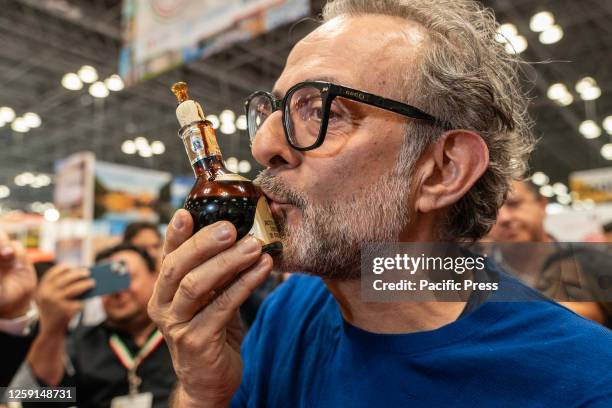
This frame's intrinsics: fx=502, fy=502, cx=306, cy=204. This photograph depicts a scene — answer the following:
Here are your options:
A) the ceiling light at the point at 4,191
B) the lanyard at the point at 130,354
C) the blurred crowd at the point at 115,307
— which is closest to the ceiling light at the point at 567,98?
the blurred crowd at the point at 115,307

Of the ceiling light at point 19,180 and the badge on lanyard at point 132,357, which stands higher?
the ceiling light at point 19,180

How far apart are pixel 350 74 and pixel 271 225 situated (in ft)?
1.12

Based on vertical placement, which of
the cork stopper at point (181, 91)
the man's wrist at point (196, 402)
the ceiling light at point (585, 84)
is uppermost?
the ceiling light at point (585, 84)

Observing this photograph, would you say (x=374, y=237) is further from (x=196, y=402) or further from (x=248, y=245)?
(x=196, y=402)

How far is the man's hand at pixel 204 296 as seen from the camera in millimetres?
790

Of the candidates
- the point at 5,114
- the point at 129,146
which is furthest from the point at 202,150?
the point at 129,146

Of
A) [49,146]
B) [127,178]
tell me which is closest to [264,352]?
[127,178]

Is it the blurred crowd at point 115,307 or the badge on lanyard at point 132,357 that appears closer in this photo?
the blurred crowd at point 115,307

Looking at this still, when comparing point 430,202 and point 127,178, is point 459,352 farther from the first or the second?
point 127,178

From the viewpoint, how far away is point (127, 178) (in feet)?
15.6

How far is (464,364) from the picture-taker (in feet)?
2.97

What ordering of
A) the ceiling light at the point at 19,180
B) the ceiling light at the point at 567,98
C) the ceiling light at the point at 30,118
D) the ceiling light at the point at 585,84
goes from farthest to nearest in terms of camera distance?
the ceiling light at the point at 19,180
the ceiling light at the point at 30,118
the ceiling light at the point at 567,98
the ceiling light at the point at 585,84

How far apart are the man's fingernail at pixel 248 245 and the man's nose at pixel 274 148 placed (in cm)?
21

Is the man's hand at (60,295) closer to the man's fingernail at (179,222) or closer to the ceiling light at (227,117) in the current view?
the man's fingernail at (179,222)
